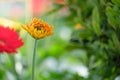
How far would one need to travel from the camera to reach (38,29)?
1.76 feet

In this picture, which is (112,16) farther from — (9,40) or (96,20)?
(9,40)

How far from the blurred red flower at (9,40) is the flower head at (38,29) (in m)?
0.08

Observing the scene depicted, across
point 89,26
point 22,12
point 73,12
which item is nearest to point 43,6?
point 22,12

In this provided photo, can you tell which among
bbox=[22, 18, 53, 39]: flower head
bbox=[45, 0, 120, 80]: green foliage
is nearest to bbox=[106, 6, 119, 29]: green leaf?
bbox=[45, 0, 120, 80]: green foliage

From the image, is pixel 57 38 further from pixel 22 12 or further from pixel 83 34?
pixel 83 34

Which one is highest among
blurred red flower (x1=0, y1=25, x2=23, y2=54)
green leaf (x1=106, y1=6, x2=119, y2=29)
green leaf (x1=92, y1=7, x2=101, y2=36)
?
green leaf (x1=106, y1=6, x2=119, y2=29)

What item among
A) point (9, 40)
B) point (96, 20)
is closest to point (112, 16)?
point (96, 20)

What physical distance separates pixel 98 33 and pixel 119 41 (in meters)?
0.04

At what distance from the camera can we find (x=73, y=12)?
794 mm

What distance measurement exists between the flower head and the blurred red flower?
81 mm

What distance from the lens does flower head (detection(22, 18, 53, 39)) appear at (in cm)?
52

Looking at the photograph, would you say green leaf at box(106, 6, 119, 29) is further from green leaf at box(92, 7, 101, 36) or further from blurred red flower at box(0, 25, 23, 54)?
blurred red flower at box(0, 25, 23, 54)

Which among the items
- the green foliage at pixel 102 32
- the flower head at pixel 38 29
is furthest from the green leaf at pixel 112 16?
the flower head at pixel 38 29

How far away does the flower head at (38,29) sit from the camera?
20.6 inches
